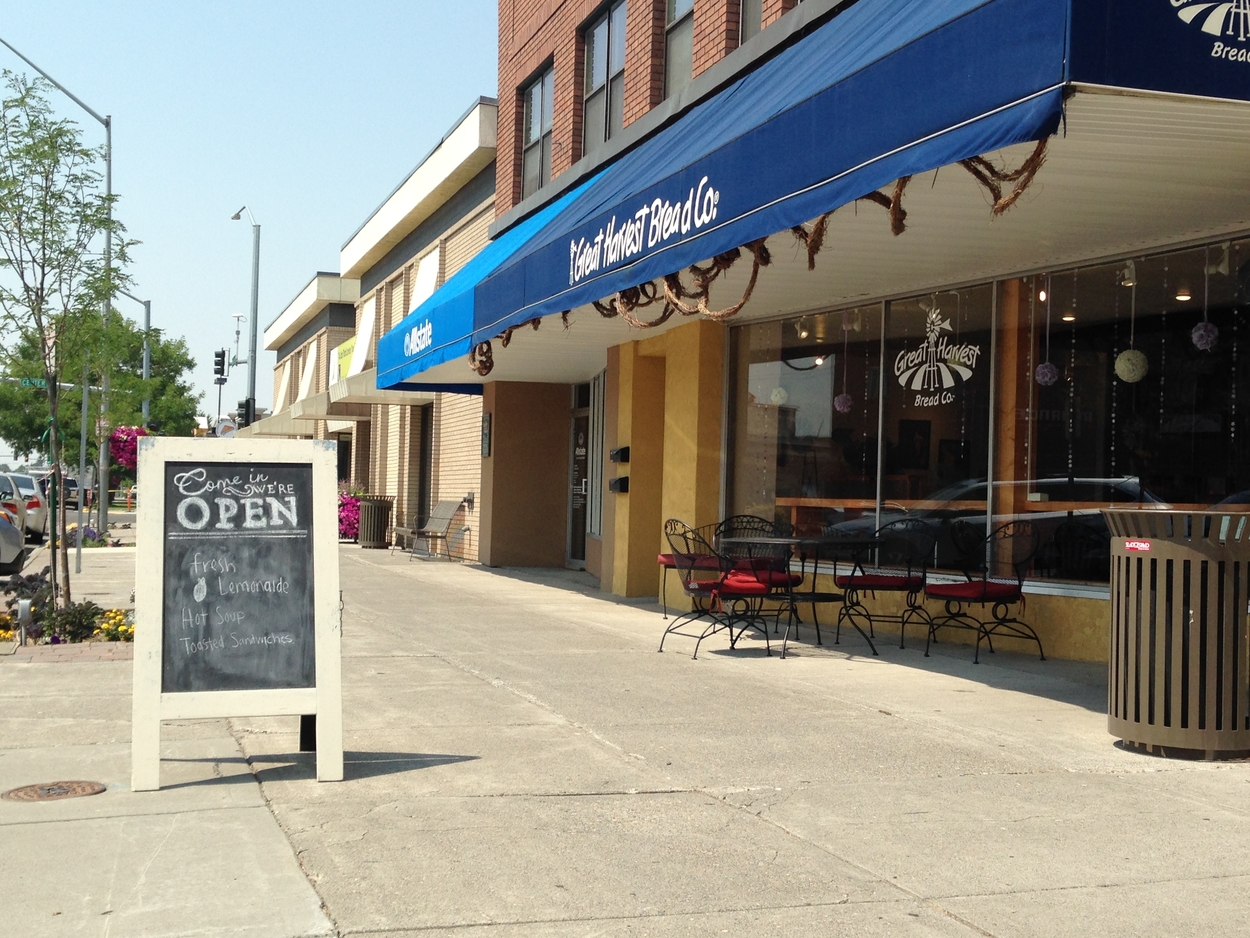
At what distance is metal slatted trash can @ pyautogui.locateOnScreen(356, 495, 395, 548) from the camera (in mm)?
26219

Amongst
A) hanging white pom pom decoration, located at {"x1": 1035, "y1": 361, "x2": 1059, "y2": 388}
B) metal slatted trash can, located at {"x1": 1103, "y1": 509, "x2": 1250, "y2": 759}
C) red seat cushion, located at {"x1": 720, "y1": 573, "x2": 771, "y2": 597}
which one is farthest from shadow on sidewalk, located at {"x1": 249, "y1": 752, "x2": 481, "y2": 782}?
hanging white pom pom decoration, located at {"x1": 1035, "y1": 361, "x2": 1059, "y2": 388}

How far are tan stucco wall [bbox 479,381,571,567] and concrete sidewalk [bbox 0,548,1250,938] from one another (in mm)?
10964

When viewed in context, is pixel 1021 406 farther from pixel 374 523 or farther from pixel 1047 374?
pixel 374 523

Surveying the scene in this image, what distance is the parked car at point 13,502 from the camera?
770 inches

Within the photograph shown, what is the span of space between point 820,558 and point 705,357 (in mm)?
2459

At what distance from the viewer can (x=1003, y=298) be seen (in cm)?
1082

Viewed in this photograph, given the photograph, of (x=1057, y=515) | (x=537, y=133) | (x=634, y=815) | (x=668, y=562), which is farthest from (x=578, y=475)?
(x=634, y=815)

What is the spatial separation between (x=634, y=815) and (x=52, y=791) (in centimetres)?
252

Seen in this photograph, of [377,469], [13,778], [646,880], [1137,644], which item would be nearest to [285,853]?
[646,880]

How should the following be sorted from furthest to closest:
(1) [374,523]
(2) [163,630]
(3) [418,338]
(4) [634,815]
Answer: (1) [374,523]
(3) [418,338]
(2) [163,630]
(4) [634,815]

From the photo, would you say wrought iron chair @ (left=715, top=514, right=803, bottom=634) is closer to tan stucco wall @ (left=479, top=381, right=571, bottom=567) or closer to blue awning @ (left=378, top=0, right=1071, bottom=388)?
blue awning @ (left=378, top=0, right=1071, bottom=388)

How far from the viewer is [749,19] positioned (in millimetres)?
12766

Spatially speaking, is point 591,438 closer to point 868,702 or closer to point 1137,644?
point 868,702

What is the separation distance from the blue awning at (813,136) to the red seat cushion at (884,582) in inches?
124
